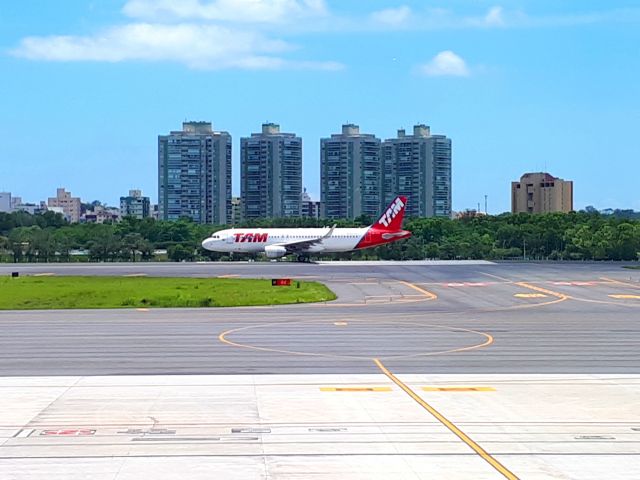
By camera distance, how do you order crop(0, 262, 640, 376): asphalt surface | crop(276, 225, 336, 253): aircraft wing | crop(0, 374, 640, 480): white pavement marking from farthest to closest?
1. crop(276, 225, 336, 253): aircraft wing
2. crop(0, 262, 640, 376): asphalt surface
3. crop(0, 374, 640, 480): white pavement marking

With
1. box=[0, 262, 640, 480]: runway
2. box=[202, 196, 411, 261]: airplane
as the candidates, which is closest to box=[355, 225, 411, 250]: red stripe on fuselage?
box=[202, 196, 411, 261]: airplane

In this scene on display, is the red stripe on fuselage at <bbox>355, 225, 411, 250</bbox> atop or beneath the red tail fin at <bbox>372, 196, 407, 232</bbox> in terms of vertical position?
beneath

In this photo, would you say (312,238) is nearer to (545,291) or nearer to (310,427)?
(545,291)

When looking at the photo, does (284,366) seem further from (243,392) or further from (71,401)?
(71,401)

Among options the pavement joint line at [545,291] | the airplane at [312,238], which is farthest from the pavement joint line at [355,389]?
the airplane at [312,238]

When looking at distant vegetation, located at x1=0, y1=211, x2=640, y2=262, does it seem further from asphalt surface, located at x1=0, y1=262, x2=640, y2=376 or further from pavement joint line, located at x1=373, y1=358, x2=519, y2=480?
pavement joint line, located at x1=373, y1=358, x2=519, y2=480

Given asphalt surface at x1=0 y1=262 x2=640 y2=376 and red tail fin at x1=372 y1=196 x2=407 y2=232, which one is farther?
red tail fin at x1=372 y1=196 x2=407 y2=232

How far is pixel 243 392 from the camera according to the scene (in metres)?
24.8

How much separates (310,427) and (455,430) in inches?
123

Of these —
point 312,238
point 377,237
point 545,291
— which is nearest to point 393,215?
point 377,237

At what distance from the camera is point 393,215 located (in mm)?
110312

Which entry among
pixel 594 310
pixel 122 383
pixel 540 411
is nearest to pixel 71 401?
pixel 122 383

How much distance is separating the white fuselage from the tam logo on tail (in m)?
2.55

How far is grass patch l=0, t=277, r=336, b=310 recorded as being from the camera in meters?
55.3
